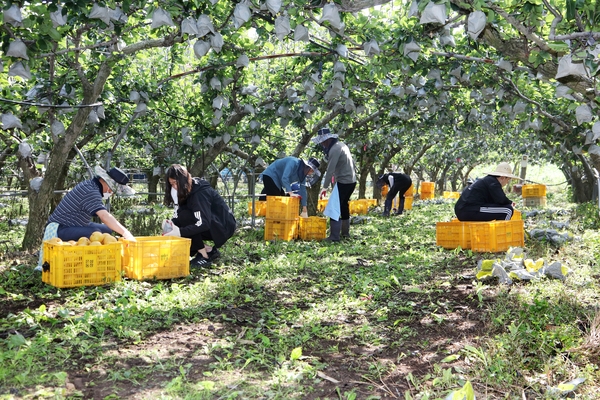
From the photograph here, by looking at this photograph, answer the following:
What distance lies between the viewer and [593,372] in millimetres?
3326

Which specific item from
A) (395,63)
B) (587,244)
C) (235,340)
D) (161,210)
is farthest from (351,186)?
(161,210)

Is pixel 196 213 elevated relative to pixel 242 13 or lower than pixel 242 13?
lower

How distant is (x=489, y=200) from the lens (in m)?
8.17

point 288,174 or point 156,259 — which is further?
point 288,174

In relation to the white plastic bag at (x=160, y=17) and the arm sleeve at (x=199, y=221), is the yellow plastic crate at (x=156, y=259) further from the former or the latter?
the white plastic bag at (x=160, y=17)

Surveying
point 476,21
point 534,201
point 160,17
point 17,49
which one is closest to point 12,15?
point 17,49

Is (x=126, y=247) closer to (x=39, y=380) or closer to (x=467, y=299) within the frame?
(x=39, y=380)

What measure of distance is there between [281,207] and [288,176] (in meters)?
0.68

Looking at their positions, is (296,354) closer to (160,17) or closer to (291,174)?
(160,17)

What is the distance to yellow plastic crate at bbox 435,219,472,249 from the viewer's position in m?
8.09

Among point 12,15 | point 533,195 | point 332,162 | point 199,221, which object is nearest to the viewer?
point 12,15

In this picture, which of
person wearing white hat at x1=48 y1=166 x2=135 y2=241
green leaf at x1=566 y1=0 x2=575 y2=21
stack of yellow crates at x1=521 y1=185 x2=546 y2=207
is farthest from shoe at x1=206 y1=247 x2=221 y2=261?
stack of yellow crates at x1=521 y1=185 x2=546 y2=207

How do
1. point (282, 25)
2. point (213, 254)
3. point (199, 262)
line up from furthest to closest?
1. point (213, 254)
2. point (199, 262)
3. point (282, 25)

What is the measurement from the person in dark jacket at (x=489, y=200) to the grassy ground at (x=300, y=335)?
151 centimetres
